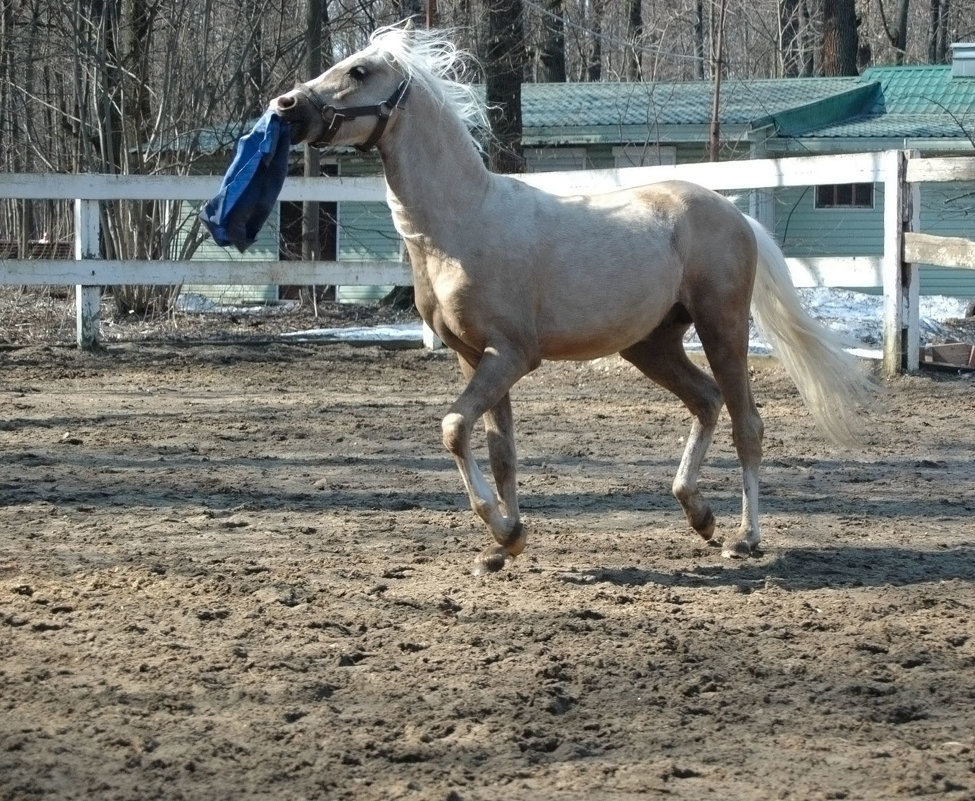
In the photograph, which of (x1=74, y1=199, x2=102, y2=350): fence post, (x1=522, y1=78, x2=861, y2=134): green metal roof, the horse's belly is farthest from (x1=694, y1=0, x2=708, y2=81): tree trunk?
the horse's belly

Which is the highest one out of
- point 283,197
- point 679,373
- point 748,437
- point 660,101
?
point 660,101

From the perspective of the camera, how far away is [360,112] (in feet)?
16.2

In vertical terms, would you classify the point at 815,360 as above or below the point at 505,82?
below

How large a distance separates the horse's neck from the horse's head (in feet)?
0.30

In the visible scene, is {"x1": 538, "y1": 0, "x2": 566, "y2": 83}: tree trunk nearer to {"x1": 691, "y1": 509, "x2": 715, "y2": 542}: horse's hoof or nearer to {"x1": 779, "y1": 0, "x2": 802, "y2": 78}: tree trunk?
{"x1": 779, "y1": 0, "x2": 802, "y2": 78}: tree trunk

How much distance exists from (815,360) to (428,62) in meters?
2.35

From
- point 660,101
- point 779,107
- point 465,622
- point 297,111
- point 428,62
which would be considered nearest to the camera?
point 465,622

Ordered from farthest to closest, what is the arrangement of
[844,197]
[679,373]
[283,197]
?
[844,197], [283,197], [679,373]

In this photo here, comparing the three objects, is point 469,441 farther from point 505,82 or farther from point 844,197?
point 844,197

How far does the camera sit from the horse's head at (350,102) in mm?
4895

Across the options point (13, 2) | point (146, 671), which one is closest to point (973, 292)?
point (13, 2)

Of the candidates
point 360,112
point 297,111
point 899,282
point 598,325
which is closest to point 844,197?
point 899,282

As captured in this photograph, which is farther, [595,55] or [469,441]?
[595,55]

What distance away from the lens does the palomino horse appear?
4.94 meters
